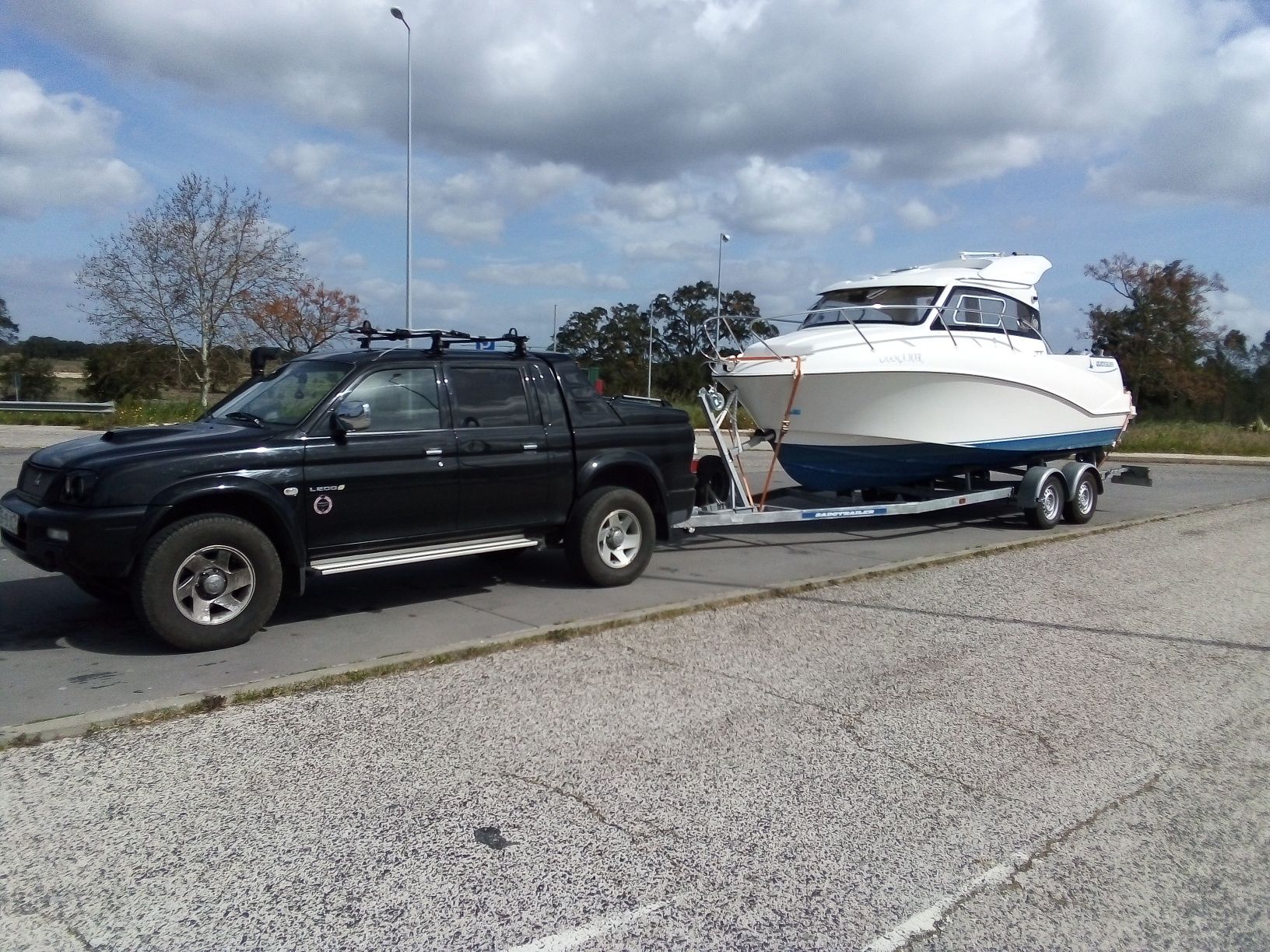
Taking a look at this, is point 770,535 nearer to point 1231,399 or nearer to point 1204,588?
point 1204,588

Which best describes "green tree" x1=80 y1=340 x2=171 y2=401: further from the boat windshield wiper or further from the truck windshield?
the boat windshield wiper

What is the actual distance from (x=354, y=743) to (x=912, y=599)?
5216 millimetres

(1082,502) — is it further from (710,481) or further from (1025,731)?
(1025,731)

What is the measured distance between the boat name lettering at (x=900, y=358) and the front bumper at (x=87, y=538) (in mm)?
7636

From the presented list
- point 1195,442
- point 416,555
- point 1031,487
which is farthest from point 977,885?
point 1195,442

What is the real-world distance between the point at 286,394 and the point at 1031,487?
30.1 feet

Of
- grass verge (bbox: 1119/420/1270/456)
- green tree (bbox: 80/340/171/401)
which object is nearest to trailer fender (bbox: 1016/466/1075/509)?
grass verge (bbox: 1119/420/1270/456)

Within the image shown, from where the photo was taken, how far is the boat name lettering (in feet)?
37.1

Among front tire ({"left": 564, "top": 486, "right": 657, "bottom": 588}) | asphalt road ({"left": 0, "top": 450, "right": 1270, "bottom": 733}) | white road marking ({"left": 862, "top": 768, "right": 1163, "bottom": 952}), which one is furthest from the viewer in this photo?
front tire ({"left": 564, "top": 486, "right": 657, "bottom": 588})

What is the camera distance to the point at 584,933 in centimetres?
353

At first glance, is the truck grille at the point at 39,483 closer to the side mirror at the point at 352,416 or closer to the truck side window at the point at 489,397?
the side mirror at the point at 352,416

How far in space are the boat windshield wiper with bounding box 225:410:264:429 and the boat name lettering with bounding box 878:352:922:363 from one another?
6.59 meters

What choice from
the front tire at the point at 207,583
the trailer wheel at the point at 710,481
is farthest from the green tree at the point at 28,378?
the front tire at the point at 207,583

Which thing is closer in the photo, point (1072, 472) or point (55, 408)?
point (1072, 472)
